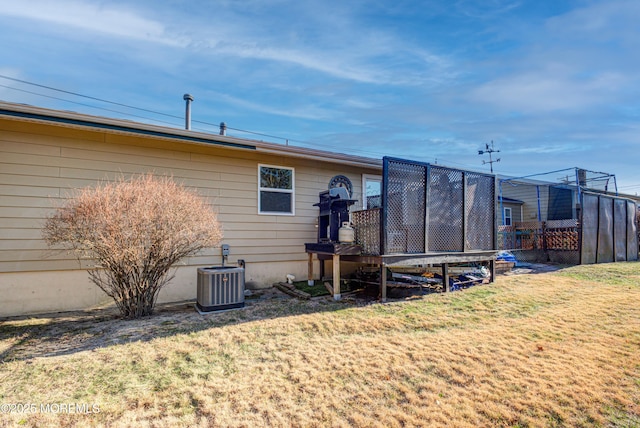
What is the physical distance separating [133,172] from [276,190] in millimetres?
2880

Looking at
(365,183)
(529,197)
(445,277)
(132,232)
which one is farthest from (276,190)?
(529,197)

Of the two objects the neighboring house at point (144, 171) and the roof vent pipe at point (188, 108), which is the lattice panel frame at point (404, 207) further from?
the roof vent pipe at point (188, 108)

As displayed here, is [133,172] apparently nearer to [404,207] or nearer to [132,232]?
[132,232]

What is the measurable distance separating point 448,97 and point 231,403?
55.1 feet

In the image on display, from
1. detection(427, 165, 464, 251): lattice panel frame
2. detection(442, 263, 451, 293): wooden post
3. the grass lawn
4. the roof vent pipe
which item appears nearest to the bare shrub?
the grass lawn

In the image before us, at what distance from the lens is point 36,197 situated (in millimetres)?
5195

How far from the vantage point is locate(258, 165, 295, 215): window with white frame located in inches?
281

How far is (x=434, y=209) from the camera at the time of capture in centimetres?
606

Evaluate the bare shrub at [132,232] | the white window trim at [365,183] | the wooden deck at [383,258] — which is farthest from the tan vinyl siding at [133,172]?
the wooden deck at [383,258]

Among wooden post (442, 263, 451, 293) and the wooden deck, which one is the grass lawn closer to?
the wooden deck

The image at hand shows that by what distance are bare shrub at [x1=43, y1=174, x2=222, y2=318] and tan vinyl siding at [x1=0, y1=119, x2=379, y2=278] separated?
0.62m

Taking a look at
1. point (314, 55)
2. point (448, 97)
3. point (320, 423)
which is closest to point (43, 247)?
point (320, 423)

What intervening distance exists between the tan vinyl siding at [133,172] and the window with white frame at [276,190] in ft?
0.40

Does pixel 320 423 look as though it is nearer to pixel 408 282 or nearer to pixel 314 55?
pixel 408 282
